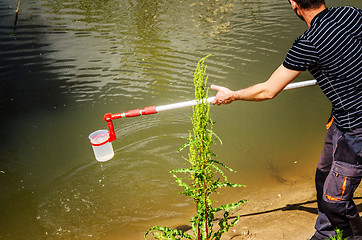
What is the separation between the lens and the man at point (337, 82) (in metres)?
2.20

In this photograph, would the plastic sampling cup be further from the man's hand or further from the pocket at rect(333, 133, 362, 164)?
the pocket at rect(333, 133, 362, 164)

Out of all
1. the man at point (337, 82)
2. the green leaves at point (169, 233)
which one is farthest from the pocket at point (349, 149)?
the green leaves at point (169, 233)

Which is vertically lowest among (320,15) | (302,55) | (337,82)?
(337,82)

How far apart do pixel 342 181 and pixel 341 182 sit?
1cm

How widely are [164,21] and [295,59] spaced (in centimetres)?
1000

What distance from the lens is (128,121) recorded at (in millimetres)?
5930

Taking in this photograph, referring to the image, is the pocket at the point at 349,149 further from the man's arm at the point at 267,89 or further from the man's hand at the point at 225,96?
the man's hand at the point at 225,96

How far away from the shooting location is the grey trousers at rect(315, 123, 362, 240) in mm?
2414

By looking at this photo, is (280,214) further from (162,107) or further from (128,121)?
(128,121)

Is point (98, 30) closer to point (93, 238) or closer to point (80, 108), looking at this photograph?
point (80, 108)

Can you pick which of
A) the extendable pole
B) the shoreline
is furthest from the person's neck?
the shoreline

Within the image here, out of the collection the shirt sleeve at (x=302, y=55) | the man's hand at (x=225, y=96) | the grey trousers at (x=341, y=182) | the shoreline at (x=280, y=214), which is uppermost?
the shirt sleeve at (x=302, y=55)

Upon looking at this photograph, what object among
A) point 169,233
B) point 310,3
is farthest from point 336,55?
point 169,233

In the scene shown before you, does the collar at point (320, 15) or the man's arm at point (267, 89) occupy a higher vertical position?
the collar at point (320, 15)
